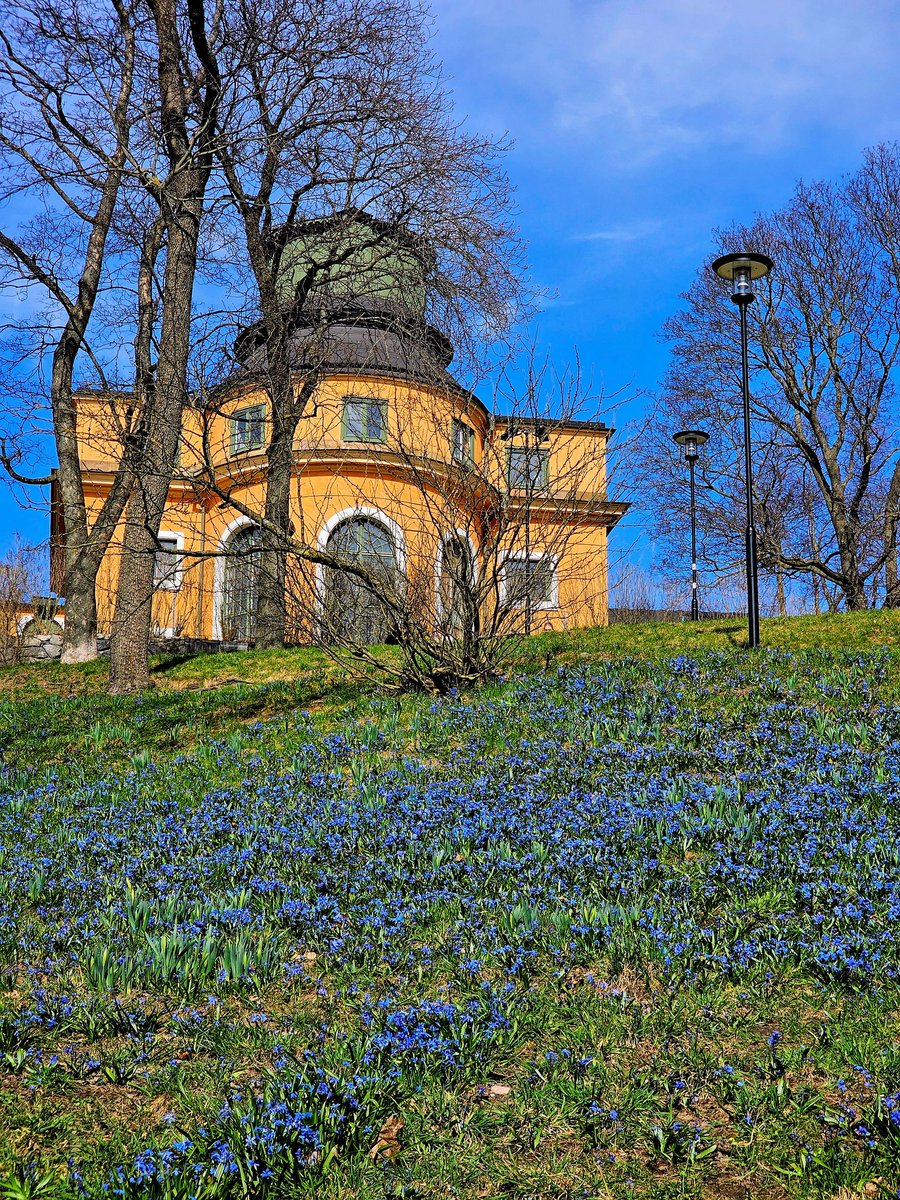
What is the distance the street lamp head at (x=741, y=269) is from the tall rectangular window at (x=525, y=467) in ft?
15.0

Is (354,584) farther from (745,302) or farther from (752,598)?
(745,302)

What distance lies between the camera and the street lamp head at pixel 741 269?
12898mm

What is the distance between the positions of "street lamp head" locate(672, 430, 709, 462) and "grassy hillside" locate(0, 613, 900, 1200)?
53.2 ft

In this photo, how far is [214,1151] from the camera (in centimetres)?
286

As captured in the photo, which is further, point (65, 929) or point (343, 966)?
point (65, 929)

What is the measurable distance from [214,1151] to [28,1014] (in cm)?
135

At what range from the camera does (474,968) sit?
395 cm

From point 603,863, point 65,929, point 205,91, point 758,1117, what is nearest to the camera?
point 758,1117

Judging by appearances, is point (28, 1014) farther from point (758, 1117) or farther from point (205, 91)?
point (205, 91)

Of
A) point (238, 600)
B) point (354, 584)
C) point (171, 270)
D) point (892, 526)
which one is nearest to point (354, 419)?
point (171, 270)

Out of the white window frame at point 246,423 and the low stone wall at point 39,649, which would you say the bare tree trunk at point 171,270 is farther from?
the low stone wall at point 39,649

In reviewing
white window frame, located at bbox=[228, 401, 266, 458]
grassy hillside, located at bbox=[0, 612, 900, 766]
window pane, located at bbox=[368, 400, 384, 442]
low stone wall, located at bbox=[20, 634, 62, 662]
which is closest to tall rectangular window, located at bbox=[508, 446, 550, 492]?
window pane, located at bbox=[368, 400, 384, 442]

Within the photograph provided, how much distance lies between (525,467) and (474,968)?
685 cm

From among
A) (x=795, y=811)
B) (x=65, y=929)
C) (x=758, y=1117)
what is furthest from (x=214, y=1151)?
(x=795, y=811)
